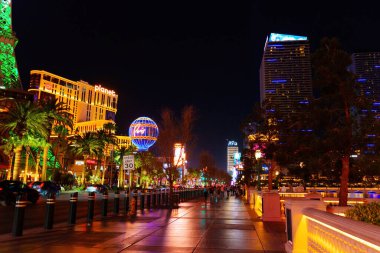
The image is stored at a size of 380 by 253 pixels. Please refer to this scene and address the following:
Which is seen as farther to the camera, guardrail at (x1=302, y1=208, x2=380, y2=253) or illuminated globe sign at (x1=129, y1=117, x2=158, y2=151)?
→ illuminated globe sign at (x1=129, y1=117, x2=158, y2=151)

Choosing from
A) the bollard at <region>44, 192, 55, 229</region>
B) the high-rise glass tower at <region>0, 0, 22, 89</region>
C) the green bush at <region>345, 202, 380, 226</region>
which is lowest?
the bollard at <region>44, 192, 55, 229</region>

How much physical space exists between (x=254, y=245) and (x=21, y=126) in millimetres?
38062

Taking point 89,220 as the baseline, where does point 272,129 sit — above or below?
above

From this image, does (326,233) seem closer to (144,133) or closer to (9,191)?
(9,191)

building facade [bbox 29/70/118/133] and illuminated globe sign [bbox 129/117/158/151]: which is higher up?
building facade [bbox 29/70/118/133]

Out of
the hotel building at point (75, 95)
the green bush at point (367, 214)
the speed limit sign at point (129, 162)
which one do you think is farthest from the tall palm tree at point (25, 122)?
the hotel building at point (75, 95)

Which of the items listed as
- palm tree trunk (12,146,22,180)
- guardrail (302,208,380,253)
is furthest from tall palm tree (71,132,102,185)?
guardrail (302,208,380,253)

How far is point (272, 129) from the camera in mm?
27609

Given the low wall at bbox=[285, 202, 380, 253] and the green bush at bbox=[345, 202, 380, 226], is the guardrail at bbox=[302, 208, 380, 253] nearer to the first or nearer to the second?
the low wall at bbox=[285, 202, 380, 253]

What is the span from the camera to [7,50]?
251ft

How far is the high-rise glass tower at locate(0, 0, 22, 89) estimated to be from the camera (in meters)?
73.3

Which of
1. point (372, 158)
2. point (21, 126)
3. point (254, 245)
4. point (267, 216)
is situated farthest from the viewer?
point (21, 126)

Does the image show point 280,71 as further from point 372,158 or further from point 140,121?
point 372,158

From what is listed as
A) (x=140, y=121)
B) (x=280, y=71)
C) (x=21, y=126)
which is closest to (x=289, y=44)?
(x=280, y=71)
